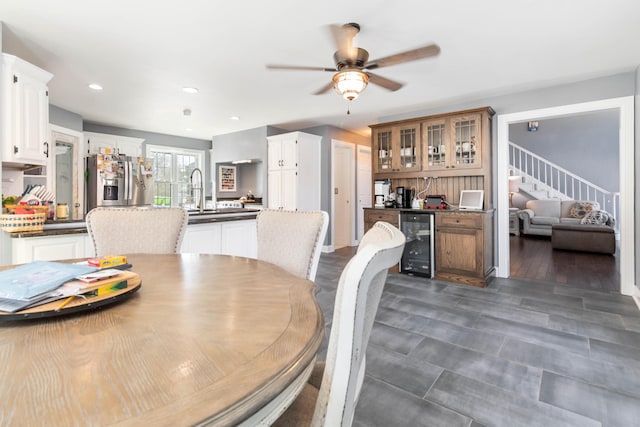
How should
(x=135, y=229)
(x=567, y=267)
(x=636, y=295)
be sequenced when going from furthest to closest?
(x=567, y=267) → (x=636, y=295) → (x=135, y=229)

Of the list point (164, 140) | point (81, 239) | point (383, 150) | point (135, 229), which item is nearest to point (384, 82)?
point (383, 150)

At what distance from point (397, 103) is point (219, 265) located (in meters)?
3.89

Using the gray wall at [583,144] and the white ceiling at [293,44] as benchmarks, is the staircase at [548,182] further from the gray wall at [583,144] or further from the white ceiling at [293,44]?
the white ceiling at [293,44]

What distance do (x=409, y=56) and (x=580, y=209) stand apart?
681 cm

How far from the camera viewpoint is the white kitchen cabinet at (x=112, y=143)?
5535 millimetres

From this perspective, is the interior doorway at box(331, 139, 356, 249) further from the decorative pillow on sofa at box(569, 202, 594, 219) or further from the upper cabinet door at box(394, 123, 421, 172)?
the decorative pillow on sofa at box(569, 202, 594, 219)

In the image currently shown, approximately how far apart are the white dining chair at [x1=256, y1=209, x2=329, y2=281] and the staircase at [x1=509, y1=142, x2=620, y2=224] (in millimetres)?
8590

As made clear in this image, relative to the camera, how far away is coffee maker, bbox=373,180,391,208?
15.6ft

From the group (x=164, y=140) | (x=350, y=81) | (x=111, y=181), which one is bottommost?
(x=111, y=181)

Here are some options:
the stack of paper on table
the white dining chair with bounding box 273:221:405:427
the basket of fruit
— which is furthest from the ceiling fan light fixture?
the basket of fruit

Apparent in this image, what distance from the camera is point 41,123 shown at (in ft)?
9.17

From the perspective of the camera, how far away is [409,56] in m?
2.30

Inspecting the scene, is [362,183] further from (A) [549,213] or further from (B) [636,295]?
(B) [636,295]

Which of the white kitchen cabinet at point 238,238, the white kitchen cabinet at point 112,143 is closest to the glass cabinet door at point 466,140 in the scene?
the white kitchen cabinet at point 238,238
